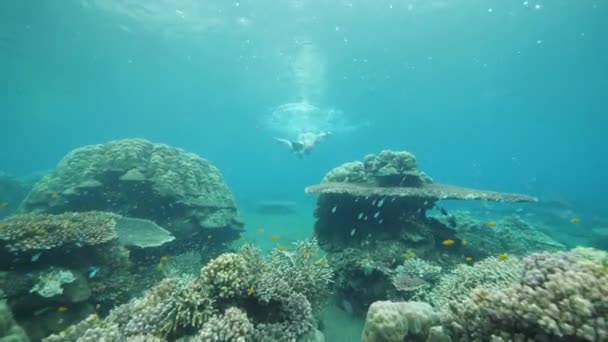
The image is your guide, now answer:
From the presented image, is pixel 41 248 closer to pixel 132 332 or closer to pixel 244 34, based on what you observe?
pixel 132 332

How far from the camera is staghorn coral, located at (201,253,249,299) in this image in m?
4.92

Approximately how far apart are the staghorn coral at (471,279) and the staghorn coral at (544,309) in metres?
1.72

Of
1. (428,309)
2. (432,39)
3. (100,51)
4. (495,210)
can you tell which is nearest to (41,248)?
(428,309)

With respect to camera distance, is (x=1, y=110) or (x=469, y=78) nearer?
(x=469, y=78)

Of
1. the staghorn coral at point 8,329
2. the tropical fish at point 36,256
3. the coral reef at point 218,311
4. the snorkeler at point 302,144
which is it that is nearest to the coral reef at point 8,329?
the staghorn coral at point 8,329

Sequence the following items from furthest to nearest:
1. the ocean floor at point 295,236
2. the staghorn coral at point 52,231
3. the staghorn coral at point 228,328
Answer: the ocean floor at point 295,236 → the staghorn coral at point 52,231 → the staghorn coral at point 228,328

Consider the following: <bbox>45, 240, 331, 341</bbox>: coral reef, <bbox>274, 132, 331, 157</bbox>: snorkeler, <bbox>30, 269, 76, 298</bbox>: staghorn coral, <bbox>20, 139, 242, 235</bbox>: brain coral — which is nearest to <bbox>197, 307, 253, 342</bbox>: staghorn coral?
<bbox>45, 240, 331, 341</bbox>: coral reef

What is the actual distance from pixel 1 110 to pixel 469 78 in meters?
114

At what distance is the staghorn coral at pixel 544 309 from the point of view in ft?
9.48

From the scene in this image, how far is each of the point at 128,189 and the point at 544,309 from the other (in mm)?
12262

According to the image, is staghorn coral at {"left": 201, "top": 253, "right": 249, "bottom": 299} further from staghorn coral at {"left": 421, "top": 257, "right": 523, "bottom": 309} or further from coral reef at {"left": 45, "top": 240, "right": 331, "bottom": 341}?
staghorn coral at {"left": 421, "top": 257, "right": 523, "bottom": 309}

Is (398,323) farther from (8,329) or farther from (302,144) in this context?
(302,144)

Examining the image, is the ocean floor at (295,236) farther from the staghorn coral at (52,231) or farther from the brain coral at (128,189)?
the staghorn coral at (52,231)

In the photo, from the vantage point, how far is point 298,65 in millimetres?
35656
